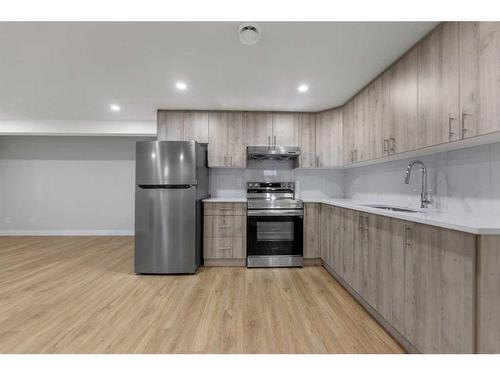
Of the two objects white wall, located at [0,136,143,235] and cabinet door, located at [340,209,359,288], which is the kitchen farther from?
white wall, located at [0,136,143,235]

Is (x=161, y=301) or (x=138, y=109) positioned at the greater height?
(x=138, y=109)

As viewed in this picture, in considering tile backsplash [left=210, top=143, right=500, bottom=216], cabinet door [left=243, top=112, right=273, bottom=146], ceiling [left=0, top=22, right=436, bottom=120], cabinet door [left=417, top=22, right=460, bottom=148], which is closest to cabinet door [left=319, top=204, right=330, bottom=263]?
tile backsplash [left=210, top=143, right=500, bottom=216]

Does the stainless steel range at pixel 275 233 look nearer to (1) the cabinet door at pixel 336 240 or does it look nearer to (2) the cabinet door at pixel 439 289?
(1) the cabinet door at pixel 336 240

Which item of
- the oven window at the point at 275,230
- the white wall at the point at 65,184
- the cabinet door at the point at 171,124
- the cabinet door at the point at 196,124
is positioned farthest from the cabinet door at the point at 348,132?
the white wall at the point at 65,184

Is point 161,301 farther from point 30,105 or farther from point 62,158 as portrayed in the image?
point 62,158

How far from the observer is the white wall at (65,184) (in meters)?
5.30

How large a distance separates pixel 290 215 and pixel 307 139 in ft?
4.38

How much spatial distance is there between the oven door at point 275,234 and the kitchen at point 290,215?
0.02 metres

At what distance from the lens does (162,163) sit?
2.96m

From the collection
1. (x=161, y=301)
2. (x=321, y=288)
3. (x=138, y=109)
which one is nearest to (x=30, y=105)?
(x=138, y=109)

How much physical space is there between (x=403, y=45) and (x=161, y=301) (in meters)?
3.20

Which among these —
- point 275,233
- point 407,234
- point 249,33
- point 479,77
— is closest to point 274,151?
point 275,233

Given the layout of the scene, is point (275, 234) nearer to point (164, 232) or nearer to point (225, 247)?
point (225, 247)

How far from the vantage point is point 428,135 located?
1842 millimetres
